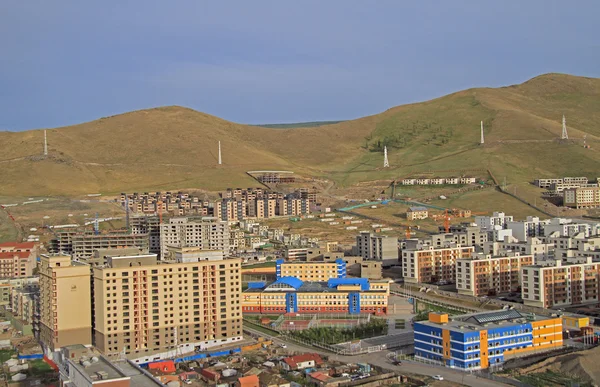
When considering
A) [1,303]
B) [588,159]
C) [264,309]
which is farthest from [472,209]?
[1,303]

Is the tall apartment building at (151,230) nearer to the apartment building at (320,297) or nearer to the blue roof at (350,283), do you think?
the apartment building at (320,297)

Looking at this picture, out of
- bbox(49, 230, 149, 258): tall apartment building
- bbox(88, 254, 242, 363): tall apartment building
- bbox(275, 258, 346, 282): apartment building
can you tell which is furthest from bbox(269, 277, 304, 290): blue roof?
bbox(49, 230, 149, 258): tall apartment building

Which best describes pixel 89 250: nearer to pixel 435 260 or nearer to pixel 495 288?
pixel 435 260

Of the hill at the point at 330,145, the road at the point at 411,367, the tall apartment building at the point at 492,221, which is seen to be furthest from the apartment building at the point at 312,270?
the hill at the point at 330,145

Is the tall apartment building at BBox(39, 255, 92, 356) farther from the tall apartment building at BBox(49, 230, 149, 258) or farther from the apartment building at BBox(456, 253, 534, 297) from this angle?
the apartment building at BBox(456, 253, 534, 297)

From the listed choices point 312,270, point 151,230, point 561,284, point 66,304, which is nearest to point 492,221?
point 312,270
